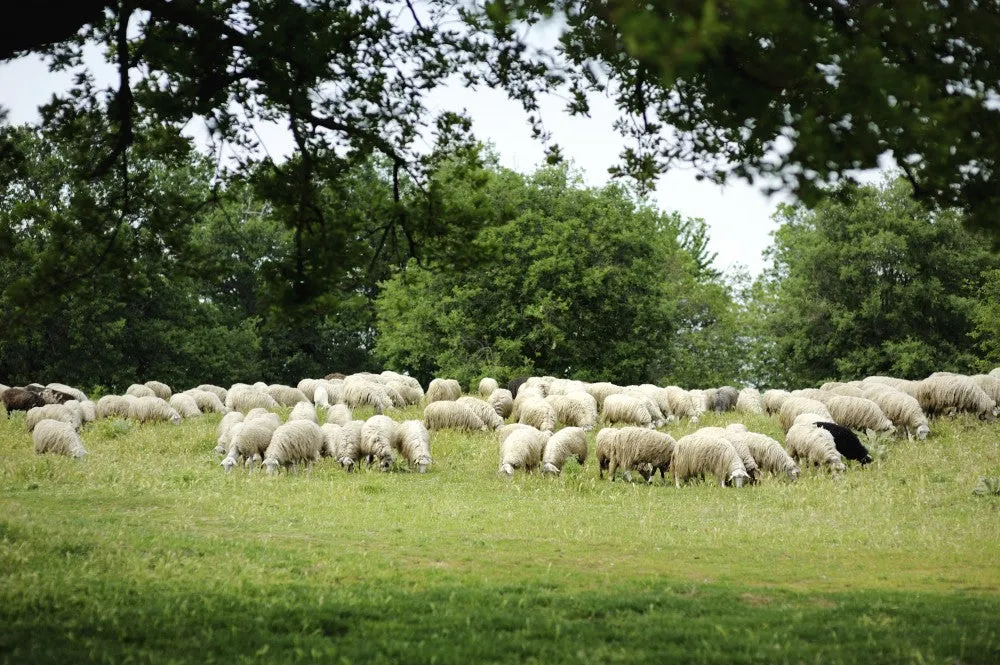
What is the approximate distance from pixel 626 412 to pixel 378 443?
26.7ft

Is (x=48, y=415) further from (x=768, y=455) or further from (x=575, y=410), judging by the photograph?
(x=768, y=455)

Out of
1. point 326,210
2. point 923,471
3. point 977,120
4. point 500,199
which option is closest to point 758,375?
point 500,199

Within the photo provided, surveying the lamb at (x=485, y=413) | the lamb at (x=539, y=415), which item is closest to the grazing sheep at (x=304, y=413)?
the lamb at (x=485, y=413)

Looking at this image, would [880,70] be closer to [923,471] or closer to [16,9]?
[16,9]

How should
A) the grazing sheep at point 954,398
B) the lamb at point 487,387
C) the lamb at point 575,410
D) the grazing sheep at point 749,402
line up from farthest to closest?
the lamb at point 487,387
the grazing sheep at point 749,402
the lamb at point 575,410
the grazing sheep at point 954,398

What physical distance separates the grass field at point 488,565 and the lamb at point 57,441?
599mm

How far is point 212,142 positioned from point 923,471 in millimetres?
15143

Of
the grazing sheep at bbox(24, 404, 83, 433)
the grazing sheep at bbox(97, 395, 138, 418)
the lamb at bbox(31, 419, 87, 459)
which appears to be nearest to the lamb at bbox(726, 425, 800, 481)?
the lamb at bbox(31, 419, 87, 459)

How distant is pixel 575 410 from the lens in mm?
26375

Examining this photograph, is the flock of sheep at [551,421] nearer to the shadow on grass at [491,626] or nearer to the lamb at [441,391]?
the lamb at [441,391]

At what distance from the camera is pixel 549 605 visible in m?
9.01

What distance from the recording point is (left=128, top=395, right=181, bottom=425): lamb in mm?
28141

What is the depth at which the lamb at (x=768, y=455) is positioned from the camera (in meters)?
19.7

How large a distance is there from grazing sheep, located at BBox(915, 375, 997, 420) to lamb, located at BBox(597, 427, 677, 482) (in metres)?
10.1
